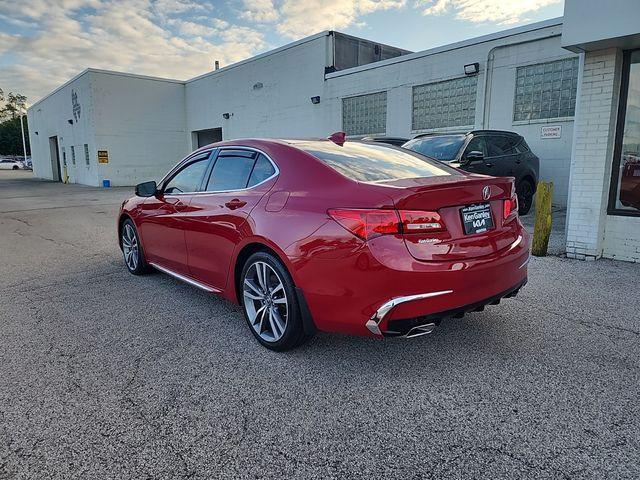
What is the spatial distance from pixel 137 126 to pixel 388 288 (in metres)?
26.5

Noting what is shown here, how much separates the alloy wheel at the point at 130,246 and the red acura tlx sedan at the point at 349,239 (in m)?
1.69

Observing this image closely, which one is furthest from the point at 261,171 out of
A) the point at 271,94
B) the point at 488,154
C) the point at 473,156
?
the point at 271,94

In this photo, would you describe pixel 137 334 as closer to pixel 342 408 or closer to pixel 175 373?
pixel 175 373

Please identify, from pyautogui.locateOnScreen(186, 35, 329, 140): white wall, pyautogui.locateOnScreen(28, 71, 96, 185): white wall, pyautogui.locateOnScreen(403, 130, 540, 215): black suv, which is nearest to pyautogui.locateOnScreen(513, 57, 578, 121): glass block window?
pyautogui.locateOnScreen(403, 130, 540, 215): black suv

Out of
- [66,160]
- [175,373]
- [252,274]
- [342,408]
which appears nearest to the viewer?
[342,408]

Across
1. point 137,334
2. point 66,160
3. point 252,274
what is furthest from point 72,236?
point 66,160

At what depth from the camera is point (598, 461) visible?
2076 mm

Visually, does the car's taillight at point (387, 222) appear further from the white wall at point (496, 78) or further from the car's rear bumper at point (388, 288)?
the white wall at point (496, 78)

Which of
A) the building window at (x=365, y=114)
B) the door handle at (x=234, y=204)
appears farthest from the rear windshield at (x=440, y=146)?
the building window at (x=365, y=114)

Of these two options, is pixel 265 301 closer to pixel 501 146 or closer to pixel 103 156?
pixel 501 146

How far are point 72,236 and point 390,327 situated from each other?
785 centimetres

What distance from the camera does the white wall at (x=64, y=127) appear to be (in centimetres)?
2488

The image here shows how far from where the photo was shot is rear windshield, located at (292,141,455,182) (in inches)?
124

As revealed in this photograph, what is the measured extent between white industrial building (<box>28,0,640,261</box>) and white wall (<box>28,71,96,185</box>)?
0.13 meters
